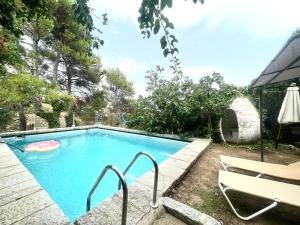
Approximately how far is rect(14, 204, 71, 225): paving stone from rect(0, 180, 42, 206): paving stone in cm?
64

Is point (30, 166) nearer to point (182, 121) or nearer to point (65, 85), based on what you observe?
point (182, 121)

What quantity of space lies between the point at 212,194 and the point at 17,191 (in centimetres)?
330

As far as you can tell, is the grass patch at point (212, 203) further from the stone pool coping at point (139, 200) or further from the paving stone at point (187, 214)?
the stone pool coping at point (139, 200)

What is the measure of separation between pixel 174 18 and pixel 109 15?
100cm

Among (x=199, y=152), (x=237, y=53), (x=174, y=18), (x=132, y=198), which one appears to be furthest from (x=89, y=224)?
(x=237, y=53)

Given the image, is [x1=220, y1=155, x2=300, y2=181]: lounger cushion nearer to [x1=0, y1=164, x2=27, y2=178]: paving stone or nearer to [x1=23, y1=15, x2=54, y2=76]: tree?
[x1=0, y1=164, x2=27, y2=178]: paving stone

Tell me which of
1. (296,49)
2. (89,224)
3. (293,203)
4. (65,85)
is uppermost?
(65,85)

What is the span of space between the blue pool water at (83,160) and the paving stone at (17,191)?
1.03 meters

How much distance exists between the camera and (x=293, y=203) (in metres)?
2.28

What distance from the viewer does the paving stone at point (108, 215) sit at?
87.7 inches

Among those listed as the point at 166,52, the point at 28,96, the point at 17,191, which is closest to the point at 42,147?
the point at 28,96

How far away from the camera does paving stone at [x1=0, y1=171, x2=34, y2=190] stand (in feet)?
10.4

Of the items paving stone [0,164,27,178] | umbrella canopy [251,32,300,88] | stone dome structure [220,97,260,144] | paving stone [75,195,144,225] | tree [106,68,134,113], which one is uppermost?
tree [106,68,134,113]

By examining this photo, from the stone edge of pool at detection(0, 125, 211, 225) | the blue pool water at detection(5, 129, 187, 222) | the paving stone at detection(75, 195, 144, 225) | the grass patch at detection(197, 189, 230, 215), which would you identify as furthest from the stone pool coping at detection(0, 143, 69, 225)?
the grass patch at detection(197, 189, 230, 215)
